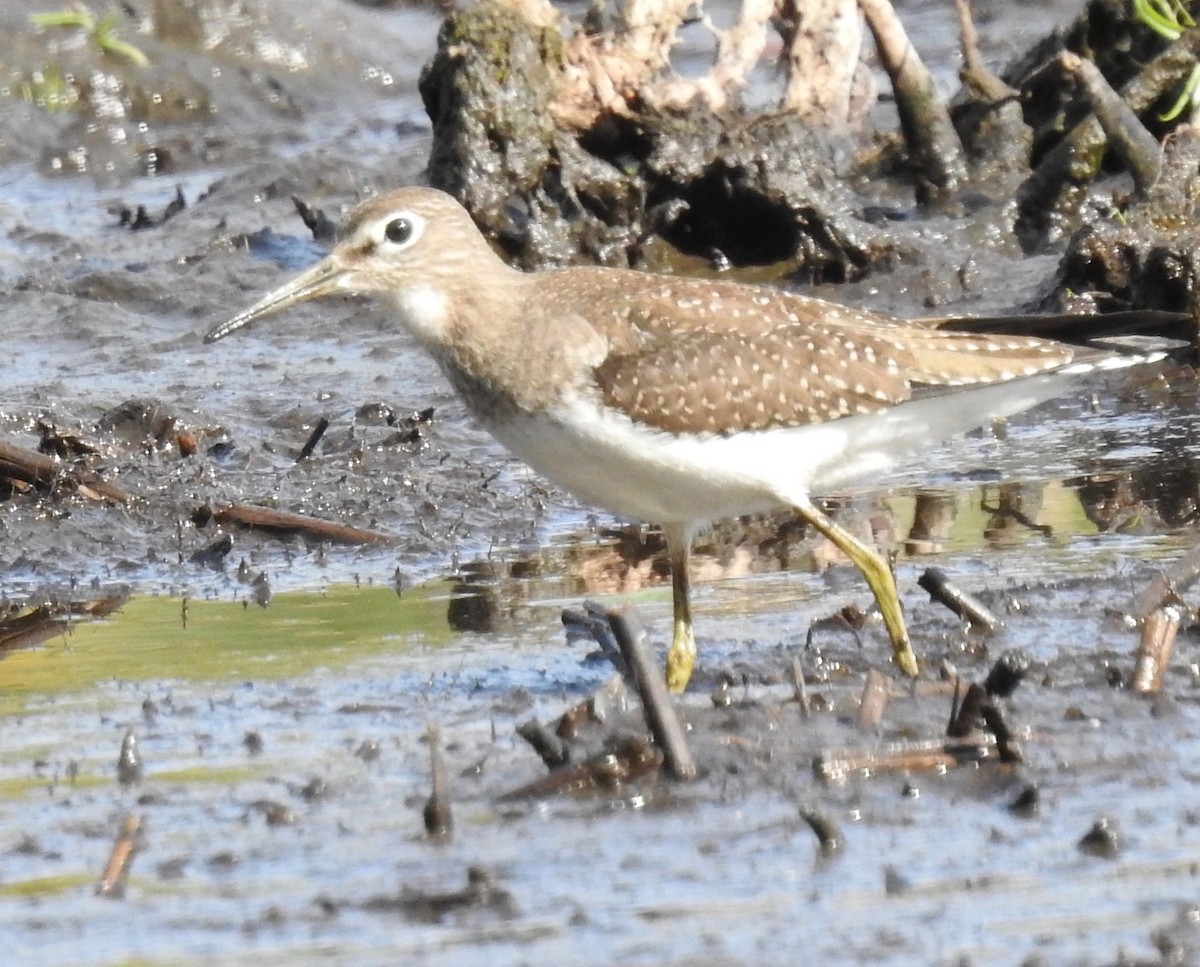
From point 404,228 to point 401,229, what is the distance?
11 millimetres

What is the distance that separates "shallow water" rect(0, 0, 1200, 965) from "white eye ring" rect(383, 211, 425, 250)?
1363 mm

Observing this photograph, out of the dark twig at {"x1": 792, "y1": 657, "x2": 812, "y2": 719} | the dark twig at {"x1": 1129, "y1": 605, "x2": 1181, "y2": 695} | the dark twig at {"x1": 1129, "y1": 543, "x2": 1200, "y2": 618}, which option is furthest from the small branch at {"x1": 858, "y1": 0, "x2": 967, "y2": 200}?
the dark twig at {"x1": 792, "y1": 657, "x2": 812, "y2": 719}

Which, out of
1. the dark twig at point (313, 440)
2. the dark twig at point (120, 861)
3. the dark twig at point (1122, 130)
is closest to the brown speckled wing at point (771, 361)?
the dark twig at point (120, 861)

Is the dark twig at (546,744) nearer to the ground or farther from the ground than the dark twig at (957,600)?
farther from the ground

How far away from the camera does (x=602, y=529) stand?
28.2 ft

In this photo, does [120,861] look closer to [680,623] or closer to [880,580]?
[680,623]

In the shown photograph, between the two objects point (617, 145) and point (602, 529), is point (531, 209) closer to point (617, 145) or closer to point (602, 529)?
point (617, 145)

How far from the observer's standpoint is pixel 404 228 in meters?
6.95

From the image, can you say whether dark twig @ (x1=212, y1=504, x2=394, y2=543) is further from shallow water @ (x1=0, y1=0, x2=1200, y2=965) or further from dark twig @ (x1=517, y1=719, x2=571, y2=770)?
dark twig @ (x1=517, y1=719, x2=571, y2=770)

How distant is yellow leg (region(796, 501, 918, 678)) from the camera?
6699 mm

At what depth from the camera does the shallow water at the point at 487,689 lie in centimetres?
490

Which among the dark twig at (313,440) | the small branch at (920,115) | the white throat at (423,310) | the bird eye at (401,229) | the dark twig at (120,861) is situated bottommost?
the dark twig at (313,440)

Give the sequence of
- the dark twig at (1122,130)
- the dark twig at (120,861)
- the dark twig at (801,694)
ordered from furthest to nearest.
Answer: the dark twig at (1122,130) < the dark twig at (801,694) < the dark twig at (120,861)

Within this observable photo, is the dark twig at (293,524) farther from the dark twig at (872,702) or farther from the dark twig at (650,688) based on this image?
the dark twig at (650,688)
